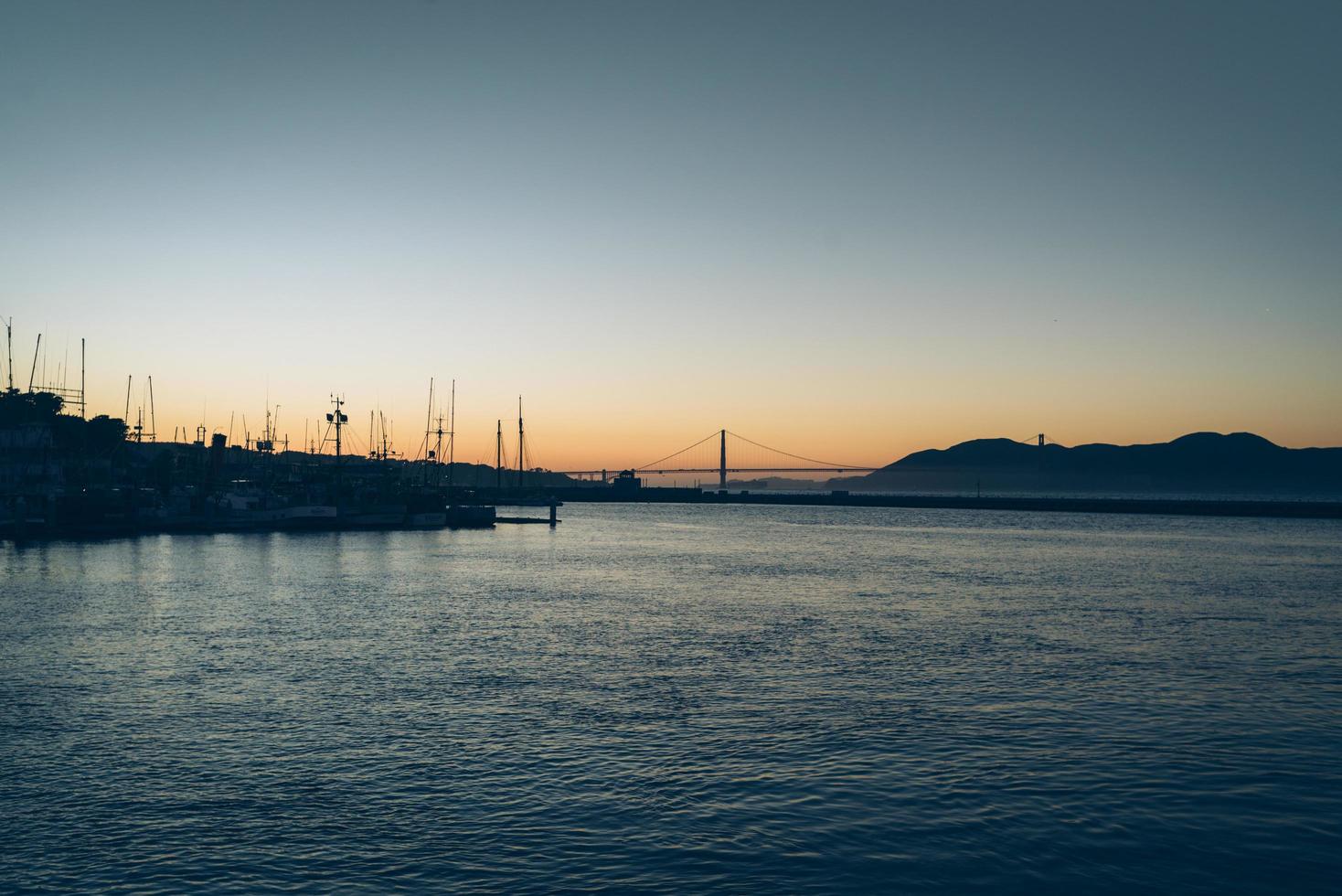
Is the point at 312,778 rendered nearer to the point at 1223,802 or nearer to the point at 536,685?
the point at 536,685

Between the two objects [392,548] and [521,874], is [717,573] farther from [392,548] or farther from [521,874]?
[521,874]

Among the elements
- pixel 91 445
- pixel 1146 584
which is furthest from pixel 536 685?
pixel 91 445

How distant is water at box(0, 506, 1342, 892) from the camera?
15.5 meters

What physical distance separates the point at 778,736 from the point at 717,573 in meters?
46.8

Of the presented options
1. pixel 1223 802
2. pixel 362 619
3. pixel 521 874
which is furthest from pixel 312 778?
pixel 362 619

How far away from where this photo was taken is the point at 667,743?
22.0 meters

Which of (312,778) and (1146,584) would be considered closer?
(312,778)

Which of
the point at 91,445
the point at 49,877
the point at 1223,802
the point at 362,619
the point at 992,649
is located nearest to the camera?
the point at 49,877

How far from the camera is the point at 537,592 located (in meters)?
55.6

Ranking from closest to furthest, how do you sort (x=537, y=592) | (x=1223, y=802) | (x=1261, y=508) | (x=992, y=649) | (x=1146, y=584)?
(x=1223, y=802)
(x=992, y=649)
(x=537, y=592)
(x=1146, y=584)
(x=1261, y=508)

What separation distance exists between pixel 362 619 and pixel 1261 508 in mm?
176478

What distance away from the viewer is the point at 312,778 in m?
19.3

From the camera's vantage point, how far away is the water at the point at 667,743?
15461mm

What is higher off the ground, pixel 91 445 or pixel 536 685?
pixel 91 445
